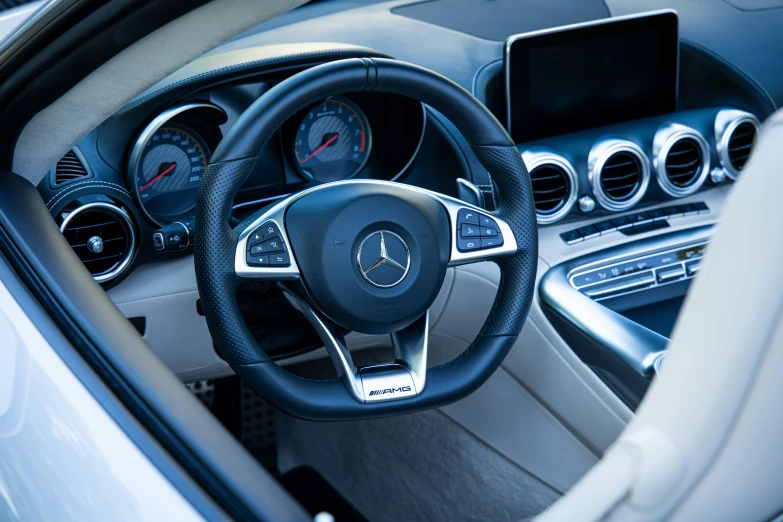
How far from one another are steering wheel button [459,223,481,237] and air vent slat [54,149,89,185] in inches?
25.7

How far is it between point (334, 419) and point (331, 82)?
48cm

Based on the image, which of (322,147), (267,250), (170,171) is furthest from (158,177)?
(267,250)

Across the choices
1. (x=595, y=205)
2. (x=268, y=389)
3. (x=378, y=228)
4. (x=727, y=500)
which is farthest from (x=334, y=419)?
(x=595, y=205)

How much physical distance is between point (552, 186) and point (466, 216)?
0.60 meters

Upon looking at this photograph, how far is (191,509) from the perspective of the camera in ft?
2.60

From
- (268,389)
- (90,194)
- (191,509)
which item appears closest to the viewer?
(191,509)

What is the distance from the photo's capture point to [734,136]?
6.77ft

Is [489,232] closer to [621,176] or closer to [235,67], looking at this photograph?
[235,67]

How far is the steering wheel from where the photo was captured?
1.23 m

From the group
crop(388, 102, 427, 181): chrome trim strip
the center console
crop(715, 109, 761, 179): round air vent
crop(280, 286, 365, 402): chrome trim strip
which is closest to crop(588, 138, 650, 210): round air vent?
the center console

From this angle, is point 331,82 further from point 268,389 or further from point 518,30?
point 518,30

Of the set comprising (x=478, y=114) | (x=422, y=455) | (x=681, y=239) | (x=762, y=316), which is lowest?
(x=422, y=455)

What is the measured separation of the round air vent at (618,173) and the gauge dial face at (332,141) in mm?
507

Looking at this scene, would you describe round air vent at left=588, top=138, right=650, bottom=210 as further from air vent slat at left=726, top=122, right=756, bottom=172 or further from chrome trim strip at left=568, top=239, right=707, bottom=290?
air vent slat at left=726, top=122, right=756, bottom=172
